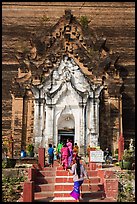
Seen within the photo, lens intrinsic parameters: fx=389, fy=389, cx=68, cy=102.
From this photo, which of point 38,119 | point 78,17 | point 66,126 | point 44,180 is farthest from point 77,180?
point 78,17

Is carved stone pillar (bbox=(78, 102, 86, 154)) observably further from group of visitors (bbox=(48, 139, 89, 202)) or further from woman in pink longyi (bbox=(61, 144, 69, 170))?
woman in pink longyi (bbox=(61, 144, 69, 170))

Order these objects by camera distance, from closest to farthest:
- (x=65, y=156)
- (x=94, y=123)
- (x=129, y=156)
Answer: (x=65, y=156) < (x=129, y=156) < (x=94, y=123)

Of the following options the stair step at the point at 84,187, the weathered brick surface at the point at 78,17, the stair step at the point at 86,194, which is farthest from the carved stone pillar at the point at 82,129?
the stair step at the point at 86,194

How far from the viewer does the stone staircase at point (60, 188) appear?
12.9m

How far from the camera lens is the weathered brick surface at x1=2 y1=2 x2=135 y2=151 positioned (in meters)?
23.3

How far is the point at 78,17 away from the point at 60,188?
54.3ft

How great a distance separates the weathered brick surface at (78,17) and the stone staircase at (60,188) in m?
8.04

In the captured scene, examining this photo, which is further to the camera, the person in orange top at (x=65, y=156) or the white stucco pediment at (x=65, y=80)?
the white stucco pediment at (x=65, y=80)

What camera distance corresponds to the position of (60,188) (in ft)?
44.5

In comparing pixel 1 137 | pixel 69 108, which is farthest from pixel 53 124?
pixel 1 137

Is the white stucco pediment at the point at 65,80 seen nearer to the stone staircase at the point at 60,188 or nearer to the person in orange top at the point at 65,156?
the person in orange top at the point at 65,156

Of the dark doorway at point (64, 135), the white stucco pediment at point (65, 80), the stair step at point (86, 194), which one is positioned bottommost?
the stair step at point (86, 194)

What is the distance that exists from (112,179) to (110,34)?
1521 cm

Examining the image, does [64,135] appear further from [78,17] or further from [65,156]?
[78,17]
